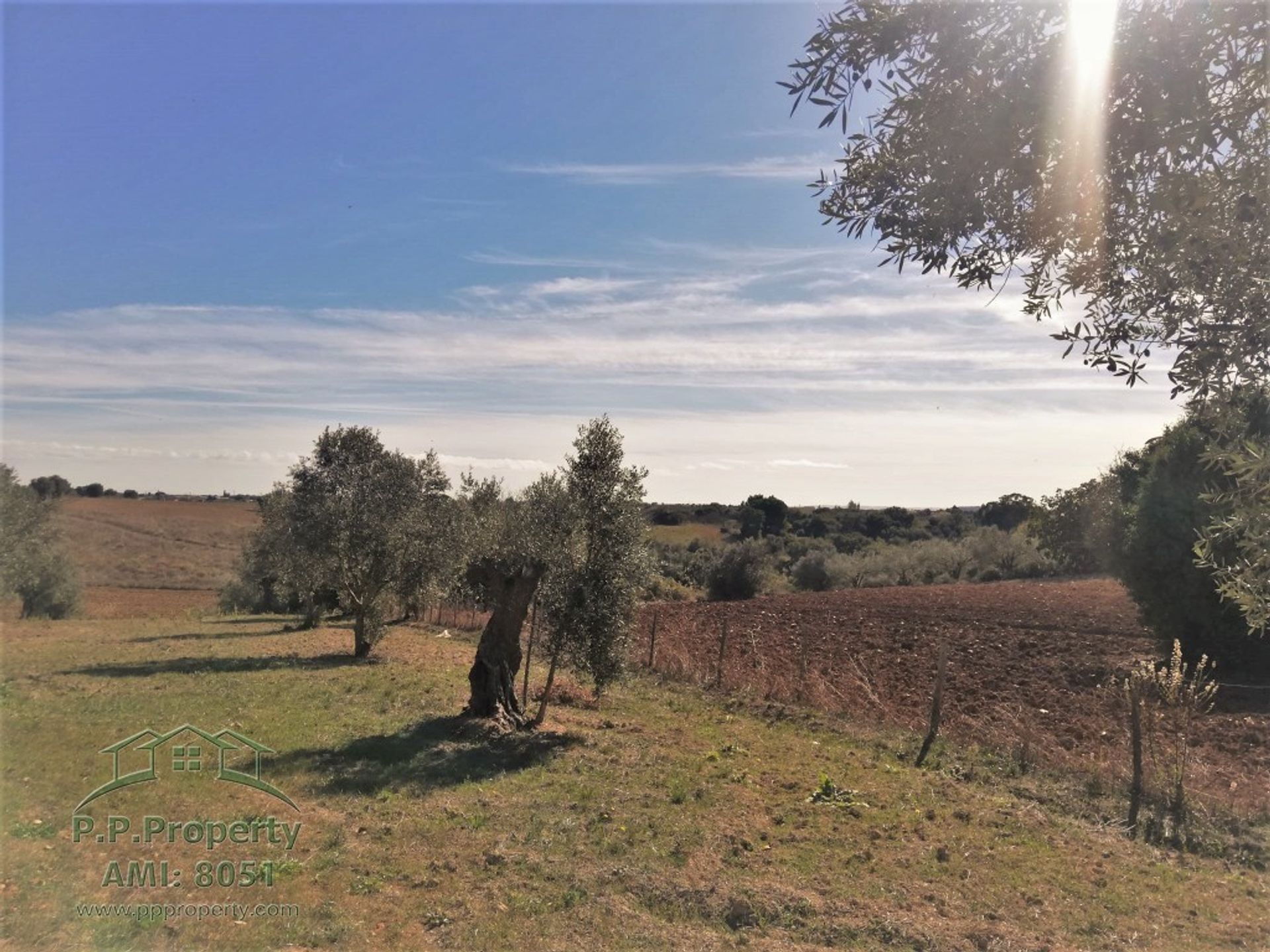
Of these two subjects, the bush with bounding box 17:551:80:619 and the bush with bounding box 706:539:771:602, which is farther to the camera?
the bush with bounding box 706:539:771:602

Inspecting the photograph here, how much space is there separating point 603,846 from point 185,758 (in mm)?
5997

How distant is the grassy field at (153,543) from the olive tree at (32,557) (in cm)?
1274

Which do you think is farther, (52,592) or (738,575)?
(738,575)

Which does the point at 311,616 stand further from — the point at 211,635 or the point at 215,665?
the point at 215,665

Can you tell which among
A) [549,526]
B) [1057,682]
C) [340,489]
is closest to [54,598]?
[340,489]

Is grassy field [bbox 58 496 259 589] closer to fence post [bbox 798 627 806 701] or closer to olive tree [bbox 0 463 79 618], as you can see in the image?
olive tree [bbox 0 463 79 618]

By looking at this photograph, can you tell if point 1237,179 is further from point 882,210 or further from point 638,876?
point 638,876

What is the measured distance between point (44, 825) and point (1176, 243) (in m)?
9.79

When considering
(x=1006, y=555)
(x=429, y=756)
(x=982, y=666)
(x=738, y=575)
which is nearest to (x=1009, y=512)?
(x=1006, y=555)

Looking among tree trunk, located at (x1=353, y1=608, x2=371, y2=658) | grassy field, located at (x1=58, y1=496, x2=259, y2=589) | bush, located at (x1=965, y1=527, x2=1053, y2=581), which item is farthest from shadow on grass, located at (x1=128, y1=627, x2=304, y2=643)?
bush, located at (x1=965, y1=527, x2=1053, y2=581)

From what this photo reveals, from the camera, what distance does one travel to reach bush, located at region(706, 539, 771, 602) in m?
40.9

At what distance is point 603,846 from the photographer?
7.25m

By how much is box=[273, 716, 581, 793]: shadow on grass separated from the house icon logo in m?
0.55

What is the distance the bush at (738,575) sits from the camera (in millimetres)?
40906
